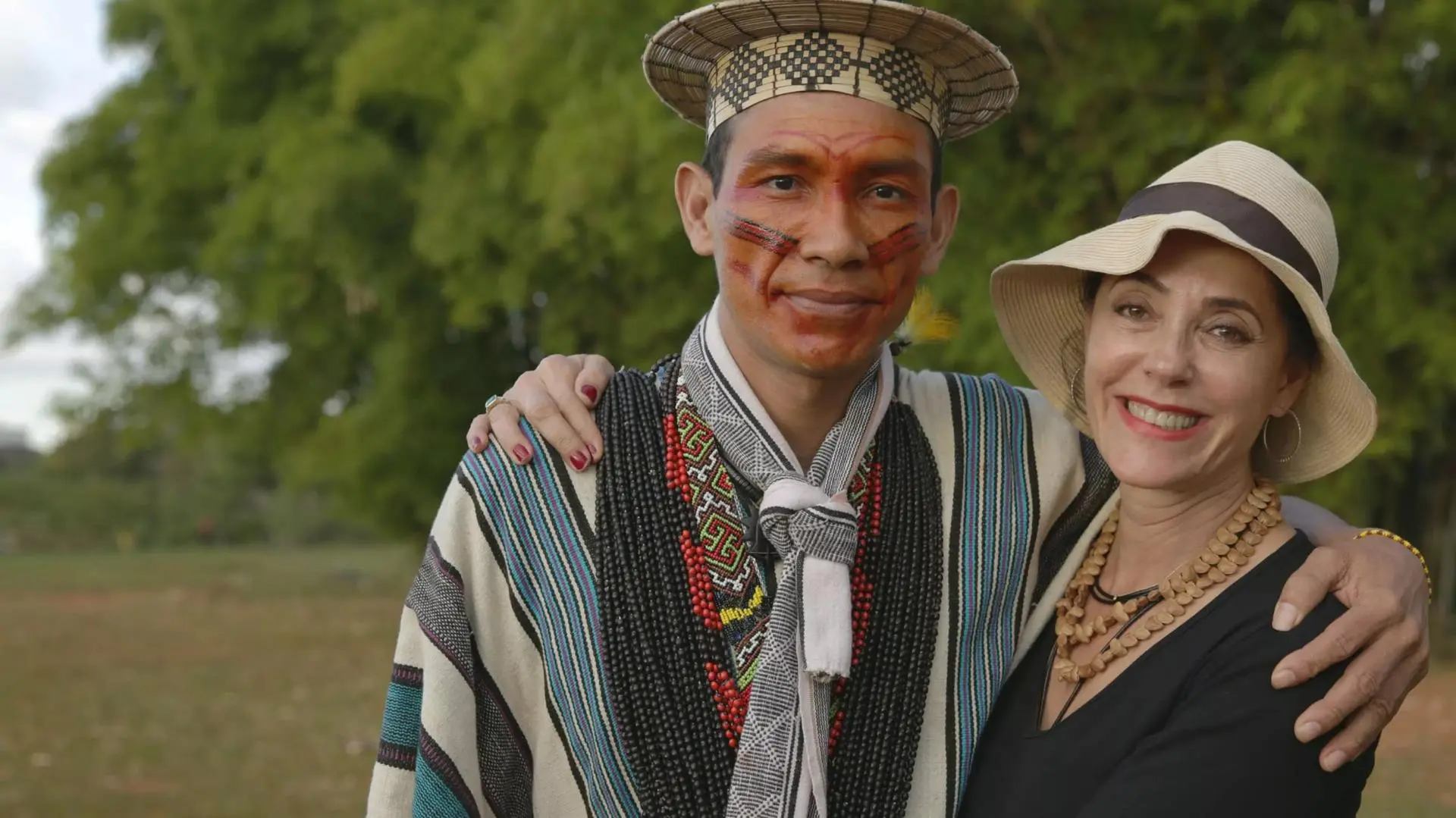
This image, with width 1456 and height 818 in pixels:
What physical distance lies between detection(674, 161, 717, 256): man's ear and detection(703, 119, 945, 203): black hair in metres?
0.04

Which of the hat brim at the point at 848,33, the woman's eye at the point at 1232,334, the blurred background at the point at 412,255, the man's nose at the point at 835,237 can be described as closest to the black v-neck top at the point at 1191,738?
the woman's eye at the point at 1232,334

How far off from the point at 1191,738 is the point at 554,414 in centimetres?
110

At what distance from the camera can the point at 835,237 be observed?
239cm

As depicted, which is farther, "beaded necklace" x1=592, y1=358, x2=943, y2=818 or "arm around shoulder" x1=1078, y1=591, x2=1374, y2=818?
"beaded necklace" x1=592, y1=358, x2=943, y2=818

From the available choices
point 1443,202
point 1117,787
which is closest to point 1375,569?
point 1117,787

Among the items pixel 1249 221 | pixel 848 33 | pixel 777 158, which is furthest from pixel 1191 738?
pixel 848 33

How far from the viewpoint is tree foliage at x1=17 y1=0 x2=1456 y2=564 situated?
26.9ft

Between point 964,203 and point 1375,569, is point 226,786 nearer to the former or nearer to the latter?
point 964,203

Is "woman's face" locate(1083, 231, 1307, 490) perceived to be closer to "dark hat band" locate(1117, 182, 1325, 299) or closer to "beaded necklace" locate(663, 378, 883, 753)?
"dark hat band" locate(1117, 182, 1325, 299)

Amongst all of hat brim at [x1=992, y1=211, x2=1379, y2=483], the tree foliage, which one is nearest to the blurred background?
the tree foliage

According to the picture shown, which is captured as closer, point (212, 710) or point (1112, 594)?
point (1112, 594)

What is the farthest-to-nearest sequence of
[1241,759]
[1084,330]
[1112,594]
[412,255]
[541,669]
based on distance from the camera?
[412,255], [1084,330], [1112,594], [541,669], [1241,759]

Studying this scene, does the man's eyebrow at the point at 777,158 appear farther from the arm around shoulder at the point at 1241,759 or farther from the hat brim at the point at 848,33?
the arm around shoulder at the point at 1241,759

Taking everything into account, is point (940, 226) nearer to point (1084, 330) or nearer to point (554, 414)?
point (1084, 330)
